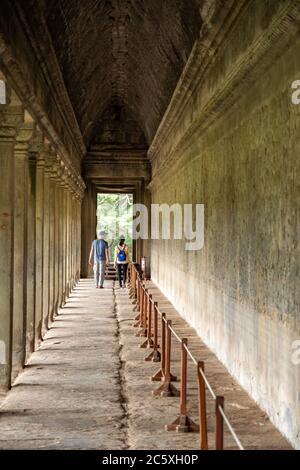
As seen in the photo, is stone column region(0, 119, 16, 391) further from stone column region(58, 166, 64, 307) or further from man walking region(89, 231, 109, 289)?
man walking region(89, 231, 109, 289)

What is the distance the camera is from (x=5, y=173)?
8.48 metres

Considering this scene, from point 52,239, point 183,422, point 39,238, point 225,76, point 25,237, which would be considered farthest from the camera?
point 52,239

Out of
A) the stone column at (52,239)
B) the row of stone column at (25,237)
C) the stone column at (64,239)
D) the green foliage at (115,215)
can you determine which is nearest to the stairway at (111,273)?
the stone column at (64,239)

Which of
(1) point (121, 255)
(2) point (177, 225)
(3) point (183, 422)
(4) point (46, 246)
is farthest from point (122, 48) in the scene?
(3) point (183, 422)

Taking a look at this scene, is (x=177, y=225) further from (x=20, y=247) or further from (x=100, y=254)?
(x=20, y=247)

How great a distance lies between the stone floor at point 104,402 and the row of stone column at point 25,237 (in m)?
0.55

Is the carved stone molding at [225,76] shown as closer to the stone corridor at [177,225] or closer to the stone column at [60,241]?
the stone corridor at [177,225]

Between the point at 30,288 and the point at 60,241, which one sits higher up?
the point at 60,241

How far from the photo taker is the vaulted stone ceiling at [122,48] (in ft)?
40.5

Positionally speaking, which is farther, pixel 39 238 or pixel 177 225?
pixel 177 225

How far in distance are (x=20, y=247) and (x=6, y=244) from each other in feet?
4.42

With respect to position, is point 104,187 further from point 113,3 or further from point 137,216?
point 113,3

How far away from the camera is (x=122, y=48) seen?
63.4 ft
